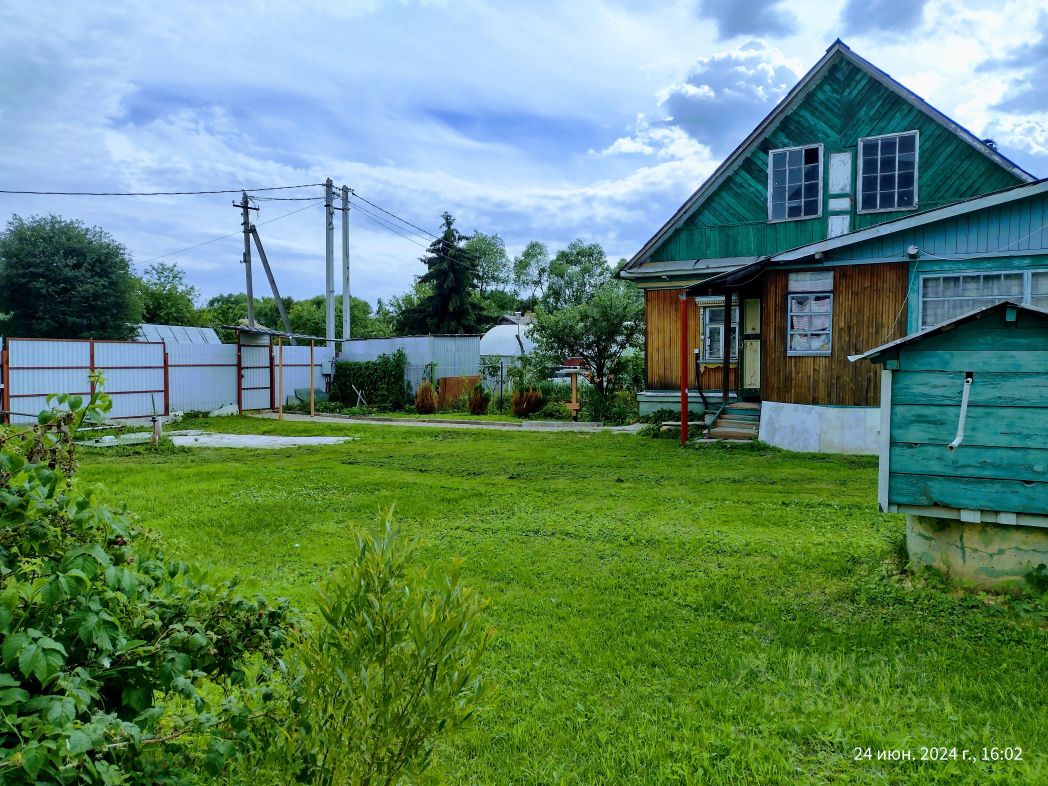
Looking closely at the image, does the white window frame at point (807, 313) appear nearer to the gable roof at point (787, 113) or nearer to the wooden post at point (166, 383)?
the gable roof at point (787, 113)

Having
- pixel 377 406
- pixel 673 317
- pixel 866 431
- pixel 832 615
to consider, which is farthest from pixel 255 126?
pixel 832 615

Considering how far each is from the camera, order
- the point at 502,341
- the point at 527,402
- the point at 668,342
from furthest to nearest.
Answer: the point at 502,341
the point at 527,402
the point at 668,342

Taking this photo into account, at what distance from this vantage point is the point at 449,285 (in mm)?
40688

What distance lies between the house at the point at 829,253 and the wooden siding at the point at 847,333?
0.02m

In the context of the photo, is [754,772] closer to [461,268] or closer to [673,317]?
[673,317]

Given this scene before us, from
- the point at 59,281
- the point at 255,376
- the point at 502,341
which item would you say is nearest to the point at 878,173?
the point at 255,376

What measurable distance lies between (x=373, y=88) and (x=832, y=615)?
13.1 meters

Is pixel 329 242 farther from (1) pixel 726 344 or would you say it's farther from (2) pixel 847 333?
(2) pixel 847 333

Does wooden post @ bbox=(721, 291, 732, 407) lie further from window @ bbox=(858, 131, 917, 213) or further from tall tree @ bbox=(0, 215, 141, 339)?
tall tree @ bbox=(0, 215, 141, 339)

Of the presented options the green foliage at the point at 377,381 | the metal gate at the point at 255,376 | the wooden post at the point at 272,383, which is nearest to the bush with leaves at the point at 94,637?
the metal gate at the point at 255,376

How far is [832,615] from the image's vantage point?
14.5 feet

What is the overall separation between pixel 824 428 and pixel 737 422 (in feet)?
6.56

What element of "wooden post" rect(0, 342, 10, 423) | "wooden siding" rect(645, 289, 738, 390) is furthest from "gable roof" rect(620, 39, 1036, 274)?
"wooden post" rect(0, 342, 10, 423)

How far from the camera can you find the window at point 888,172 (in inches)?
555
